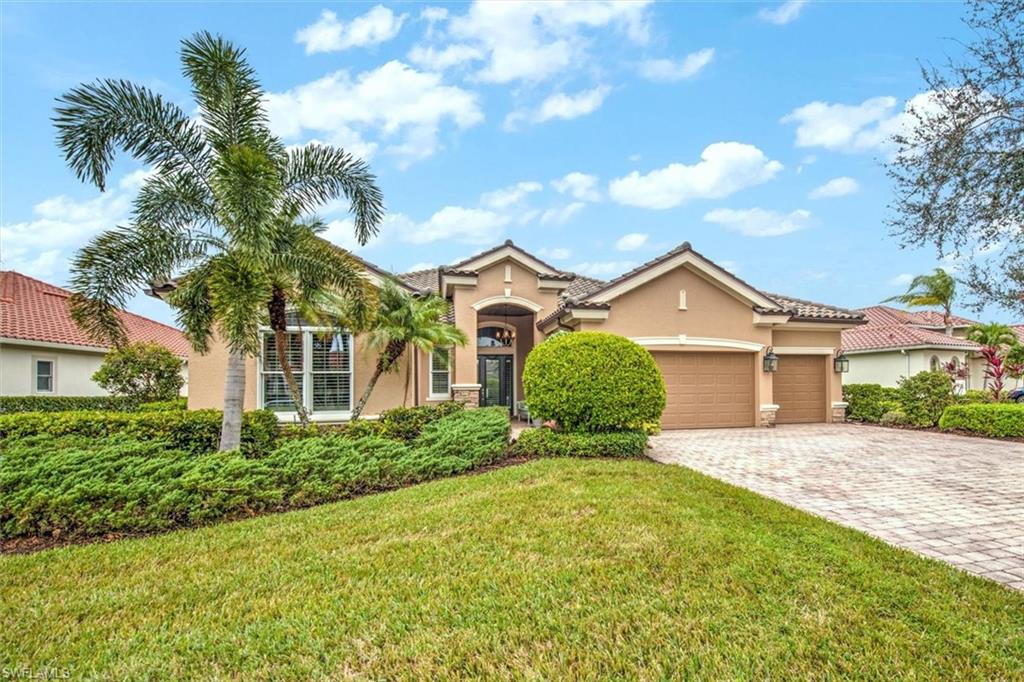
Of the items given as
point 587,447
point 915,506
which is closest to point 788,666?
point 915,506

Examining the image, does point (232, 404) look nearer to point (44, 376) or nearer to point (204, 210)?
point (204, 210)

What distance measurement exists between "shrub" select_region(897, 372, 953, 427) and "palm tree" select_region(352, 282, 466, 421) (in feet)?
48.7

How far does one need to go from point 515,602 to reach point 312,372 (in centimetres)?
1109

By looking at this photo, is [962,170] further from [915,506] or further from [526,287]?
[526,287]

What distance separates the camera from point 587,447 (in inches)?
383

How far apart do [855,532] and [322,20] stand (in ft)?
38.4

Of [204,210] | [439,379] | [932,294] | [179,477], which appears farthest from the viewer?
[932,294]

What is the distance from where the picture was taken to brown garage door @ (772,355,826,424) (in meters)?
17.3

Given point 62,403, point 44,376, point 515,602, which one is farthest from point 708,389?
point 44,376

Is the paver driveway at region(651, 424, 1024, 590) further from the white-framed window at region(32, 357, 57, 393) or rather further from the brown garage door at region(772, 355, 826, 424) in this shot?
the white-framed window at region(32, 357, 57, 393)

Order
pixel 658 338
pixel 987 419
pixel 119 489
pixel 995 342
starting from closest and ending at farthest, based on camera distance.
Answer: pixel 119 489 < pixel 987 419 < pixel 658 338 < pixel 995 342

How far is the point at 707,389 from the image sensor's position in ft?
52.6

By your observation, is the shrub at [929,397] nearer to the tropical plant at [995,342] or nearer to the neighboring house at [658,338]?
the tropical plant at [995,342]

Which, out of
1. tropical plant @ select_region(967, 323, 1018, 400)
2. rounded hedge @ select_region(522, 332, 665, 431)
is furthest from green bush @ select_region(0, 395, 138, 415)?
tropical plant @ select_region(967, 323, 1018, 400)
